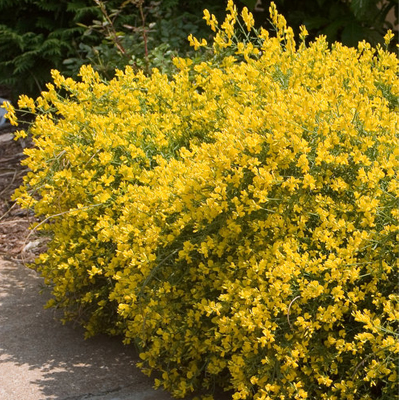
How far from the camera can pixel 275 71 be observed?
3.84 meters

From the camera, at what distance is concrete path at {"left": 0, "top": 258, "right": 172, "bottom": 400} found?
11.4ft

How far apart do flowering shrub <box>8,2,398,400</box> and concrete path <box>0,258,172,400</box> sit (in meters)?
0.13

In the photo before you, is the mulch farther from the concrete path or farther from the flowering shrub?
the flowering shrub

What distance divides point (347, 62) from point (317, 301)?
1.46 metres

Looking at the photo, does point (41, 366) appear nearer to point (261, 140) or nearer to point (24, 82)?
point (261, 140)

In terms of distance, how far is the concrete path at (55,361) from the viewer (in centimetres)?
346

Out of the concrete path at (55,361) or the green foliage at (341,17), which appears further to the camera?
the green foliage at (341,17)

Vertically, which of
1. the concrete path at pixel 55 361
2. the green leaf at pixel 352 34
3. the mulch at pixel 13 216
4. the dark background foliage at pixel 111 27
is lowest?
the concrete path at pixel 55 361

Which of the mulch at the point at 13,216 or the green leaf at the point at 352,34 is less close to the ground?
the green leaf at the point at 352,34

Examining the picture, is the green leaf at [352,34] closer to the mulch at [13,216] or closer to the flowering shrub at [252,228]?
the flowering shrub at [252,228]

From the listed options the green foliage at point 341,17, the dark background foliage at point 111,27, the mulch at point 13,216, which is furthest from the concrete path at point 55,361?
the green foliage at point 341,17

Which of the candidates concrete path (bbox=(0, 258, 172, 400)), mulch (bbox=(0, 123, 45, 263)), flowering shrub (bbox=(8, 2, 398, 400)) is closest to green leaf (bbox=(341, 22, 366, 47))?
flowering shrub (bbox=(8, 2, 398, 400))

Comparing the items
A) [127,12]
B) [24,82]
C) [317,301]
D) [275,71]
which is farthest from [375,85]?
[24,82]

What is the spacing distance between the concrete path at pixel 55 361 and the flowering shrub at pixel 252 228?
0.41 ft
